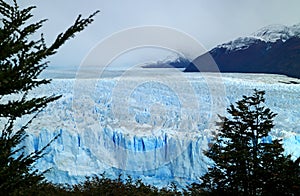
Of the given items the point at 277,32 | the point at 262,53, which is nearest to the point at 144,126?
the point at 262,53

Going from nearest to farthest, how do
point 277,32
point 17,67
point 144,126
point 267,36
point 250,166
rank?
point 17,67, point 250,166, point 144,126, point 277,32, point 267,36

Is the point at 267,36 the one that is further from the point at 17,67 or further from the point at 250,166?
the point at 17,67

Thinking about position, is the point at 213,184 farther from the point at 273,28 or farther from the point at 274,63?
the point at 273,28

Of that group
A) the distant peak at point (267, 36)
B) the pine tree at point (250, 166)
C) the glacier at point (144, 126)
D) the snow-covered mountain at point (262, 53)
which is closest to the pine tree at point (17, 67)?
the pine tree at point (250, 166)

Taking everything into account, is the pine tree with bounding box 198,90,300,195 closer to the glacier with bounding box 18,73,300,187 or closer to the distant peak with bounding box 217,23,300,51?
the glacier with bounding box 18,73,300,187

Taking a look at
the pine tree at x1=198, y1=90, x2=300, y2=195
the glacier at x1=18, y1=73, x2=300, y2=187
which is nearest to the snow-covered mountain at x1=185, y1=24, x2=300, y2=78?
the glacier at x1=18, y1=73, x2=300, y2=187
